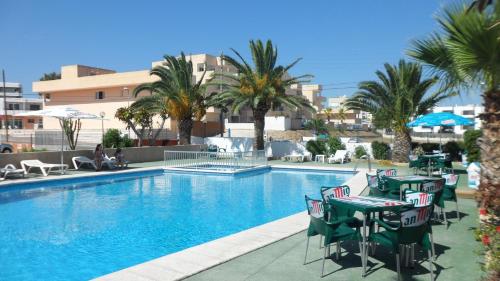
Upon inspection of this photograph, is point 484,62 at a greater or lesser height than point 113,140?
greater

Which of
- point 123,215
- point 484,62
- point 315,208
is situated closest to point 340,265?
point 315,208

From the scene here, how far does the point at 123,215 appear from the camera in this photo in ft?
37.1

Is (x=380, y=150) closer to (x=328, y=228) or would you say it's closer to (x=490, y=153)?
(x=490, y=153)

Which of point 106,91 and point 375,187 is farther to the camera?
point 106,91

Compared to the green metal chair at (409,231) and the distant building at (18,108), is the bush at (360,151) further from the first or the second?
the distant building at (18,108)

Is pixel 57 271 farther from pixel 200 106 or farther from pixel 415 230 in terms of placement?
pixel 200 106

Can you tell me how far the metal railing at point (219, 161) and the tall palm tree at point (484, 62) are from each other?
47.1 feet

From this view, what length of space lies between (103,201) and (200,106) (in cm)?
1538

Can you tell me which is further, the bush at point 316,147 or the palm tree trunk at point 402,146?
the bush at point 316,147

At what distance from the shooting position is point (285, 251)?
253 inches

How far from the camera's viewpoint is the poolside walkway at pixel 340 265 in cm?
528

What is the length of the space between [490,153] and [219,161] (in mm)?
16039

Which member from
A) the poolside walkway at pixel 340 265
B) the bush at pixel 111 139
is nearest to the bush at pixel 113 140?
the bush at pixel 111 139

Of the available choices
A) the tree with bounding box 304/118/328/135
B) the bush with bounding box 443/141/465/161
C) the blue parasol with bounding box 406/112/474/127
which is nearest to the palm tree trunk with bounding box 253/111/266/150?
the bush with bounding box 443/141/465/161
